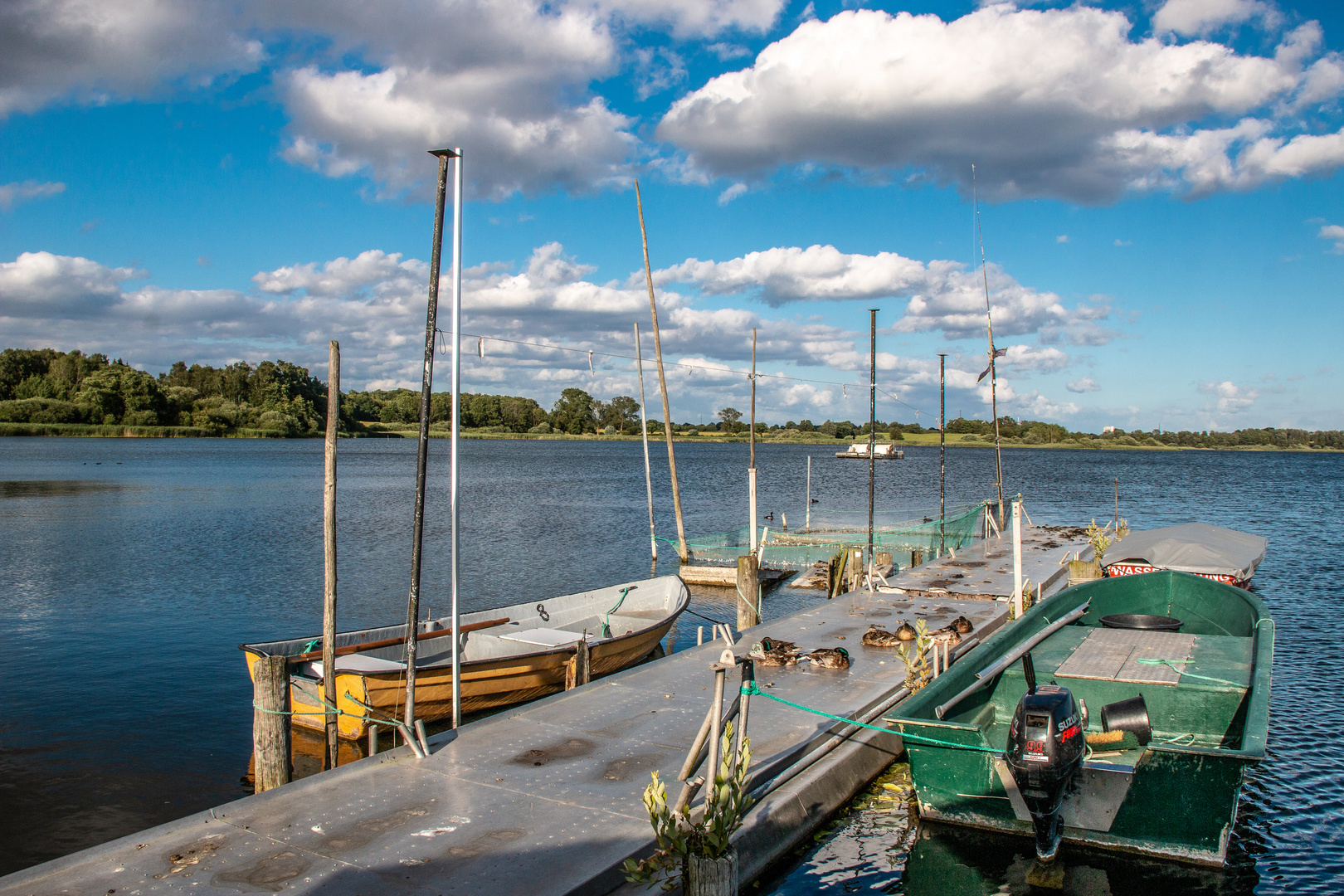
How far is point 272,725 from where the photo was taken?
879 centimetres

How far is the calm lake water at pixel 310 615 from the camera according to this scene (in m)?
8.40

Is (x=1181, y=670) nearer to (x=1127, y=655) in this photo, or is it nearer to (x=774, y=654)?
(x=1127, y=655)

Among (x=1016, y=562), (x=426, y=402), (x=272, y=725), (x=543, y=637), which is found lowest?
(x=543, y=637)

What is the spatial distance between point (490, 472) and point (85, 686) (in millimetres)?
71157

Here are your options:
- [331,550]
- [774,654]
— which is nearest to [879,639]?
[774,654]

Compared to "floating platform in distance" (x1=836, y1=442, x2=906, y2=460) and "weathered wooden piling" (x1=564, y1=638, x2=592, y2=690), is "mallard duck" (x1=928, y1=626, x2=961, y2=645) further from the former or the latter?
"floating platform in distance" (x1=836, y1=442, x2=906, y2=460)

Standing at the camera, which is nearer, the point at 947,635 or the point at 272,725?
the point at 272,725

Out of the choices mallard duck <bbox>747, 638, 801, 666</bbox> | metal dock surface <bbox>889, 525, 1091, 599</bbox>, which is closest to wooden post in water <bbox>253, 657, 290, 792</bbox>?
mallard duck <bbox>747, 638, 801, 666</bbox>

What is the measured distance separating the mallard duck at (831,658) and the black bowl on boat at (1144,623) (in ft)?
15.5

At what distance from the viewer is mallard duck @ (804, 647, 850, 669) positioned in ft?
37.5

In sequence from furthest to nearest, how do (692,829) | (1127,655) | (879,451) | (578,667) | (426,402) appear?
(879,451)
(578,667)
(1127,655)
(426,402)
(692,829)

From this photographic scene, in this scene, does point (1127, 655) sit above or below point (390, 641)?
above

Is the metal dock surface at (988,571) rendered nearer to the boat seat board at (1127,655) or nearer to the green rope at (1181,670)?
the boat seat board at (1127,655)

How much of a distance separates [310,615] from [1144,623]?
61.0 feet
